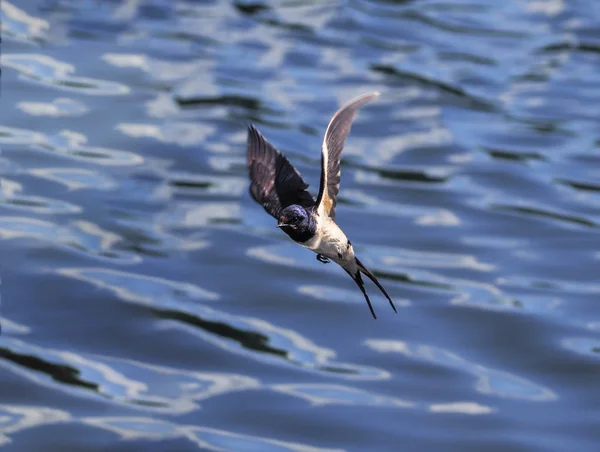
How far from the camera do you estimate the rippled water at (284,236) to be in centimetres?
1554

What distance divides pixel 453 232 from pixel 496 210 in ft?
3.41

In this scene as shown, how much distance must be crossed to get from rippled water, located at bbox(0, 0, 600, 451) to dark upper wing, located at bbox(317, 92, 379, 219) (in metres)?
8.62

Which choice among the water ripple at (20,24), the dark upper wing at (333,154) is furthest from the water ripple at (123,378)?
the dark upper wing at (333,154)

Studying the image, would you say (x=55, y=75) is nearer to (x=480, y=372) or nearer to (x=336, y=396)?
(x=336, y=396)

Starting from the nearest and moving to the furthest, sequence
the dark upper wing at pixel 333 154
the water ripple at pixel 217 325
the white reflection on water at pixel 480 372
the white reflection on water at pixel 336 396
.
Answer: the dark upper wing at pixel 333 154
the white reflection on water at pixel 336 396
the white reflection on water at pixel 480 372
the water ripple at pixel 217 325

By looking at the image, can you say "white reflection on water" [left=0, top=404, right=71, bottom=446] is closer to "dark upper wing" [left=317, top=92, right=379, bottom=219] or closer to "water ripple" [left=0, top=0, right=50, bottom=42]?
"dark upper wing" [left=317, top=92, right=379, bottom=219]

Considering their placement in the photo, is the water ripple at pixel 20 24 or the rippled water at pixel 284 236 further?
the water ripple at pixel 20 24

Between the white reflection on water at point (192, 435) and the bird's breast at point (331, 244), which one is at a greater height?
the white reflection on water at point (192, 435)

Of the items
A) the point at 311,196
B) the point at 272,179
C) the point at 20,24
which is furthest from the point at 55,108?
the point at 311,196

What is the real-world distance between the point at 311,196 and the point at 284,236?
42.1 feet

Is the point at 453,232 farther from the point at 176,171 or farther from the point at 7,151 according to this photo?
the point at 7,151

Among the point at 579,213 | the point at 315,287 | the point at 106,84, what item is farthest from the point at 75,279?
the point at 579,213

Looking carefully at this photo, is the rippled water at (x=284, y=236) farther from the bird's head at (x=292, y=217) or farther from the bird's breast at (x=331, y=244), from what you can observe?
the bird's head at (x=292, y=217)

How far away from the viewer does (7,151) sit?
795 inches
